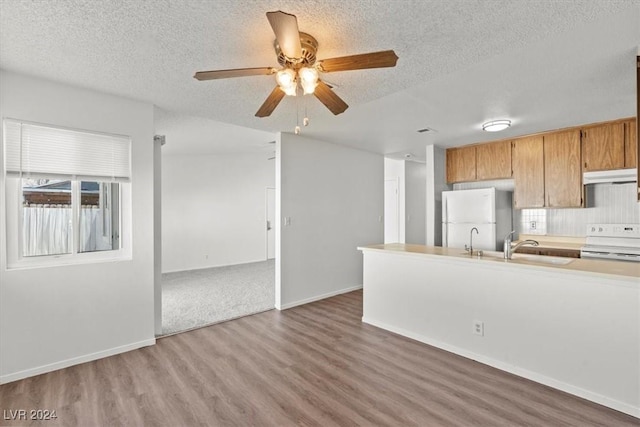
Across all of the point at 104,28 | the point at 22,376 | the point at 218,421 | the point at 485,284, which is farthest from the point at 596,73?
the point at 22,376

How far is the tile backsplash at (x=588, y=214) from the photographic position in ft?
12.7

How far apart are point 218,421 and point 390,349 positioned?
65.7 inches

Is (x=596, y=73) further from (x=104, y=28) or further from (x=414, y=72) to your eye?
(x=104, y=28)

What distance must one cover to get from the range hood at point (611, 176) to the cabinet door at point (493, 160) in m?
0.92

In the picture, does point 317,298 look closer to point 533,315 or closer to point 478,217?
point 478,217

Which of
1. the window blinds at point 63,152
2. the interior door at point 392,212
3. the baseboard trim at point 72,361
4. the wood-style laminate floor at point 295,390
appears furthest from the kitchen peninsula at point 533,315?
the interior door at point 392,212

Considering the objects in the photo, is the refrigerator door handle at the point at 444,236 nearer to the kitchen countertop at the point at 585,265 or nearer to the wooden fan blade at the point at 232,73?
the kitchen countertop at the point at 585,265

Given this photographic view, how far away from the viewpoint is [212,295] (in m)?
4.80

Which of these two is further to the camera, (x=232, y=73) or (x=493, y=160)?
(x=493, y=160)

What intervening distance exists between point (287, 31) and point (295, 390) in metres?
2.34

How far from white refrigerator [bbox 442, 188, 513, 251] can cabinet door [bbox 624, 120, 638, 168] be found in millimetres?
1350

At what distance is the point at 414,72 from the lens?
239 cm

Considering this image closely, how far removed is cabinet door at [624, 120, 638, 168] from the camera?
3547 mm

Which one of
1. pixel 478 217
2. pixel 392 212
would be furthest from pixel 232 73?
pixel 392 212
